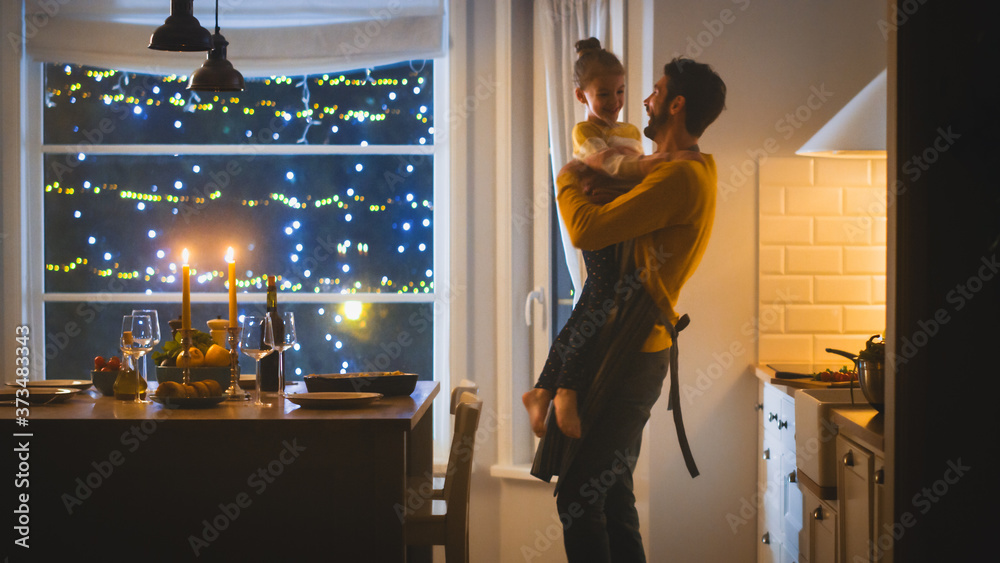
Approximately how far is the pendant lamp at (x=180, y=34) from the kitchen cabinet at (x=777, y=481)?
2060mm

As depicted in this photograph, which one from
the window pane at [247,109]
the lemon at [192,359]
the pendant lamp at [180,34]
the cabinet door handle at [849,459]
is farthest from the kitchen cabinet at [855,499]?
the window pane at [247,109]

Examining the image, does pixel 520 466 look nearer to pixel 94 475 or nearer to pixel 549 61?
pixel 549 61

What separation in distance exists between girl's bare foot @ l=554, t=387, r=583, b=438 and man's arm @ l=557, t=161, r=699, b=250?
17.3 inches

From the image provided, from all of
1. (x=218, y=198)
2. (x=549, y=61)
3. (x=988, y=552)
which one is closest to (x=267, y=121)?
(x=218, y=198)

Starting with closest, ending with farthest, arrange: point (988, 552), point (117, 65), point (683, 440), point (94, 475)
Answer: point (988, 552) → point (94, 475) → point (683, 440) → point (117, 65)

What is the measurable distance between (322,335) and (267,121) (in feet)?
3.26

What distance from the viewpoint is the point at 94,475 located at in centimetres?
194

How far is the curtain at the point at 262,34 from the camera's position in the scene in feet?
11.7

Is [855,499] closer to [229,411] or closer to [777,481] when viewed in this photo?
[777,481]
